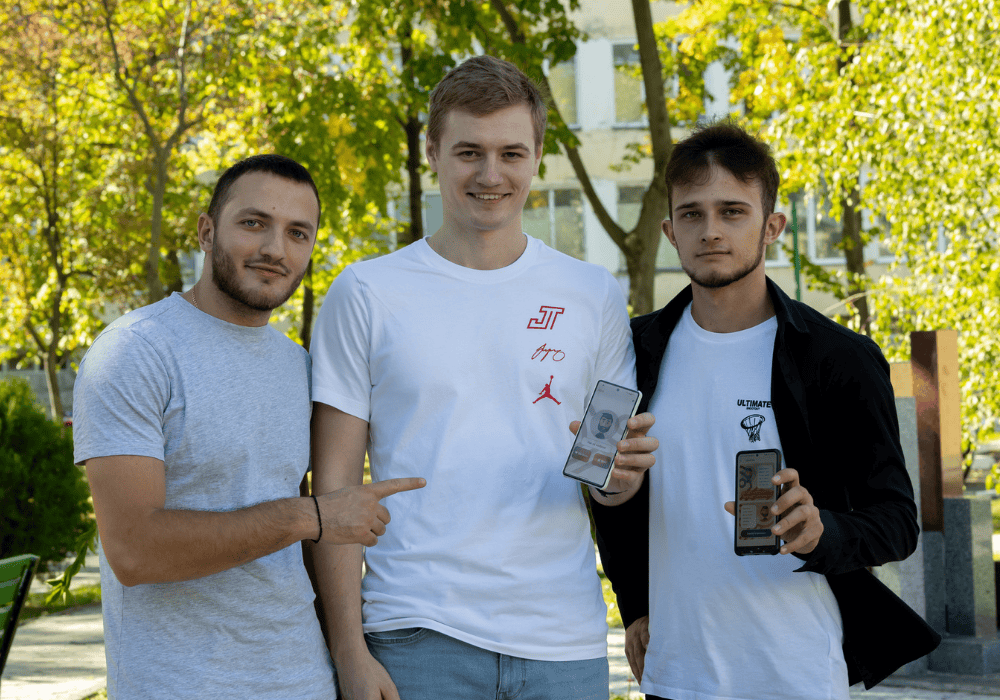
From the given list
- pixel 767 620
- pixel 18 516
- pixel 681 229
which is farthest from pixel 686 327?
pixel 18 516

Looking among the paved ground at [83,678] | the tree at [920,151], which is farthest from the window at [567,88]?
the paved ground at [83,678]

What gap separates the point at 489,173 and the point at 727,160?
80cm

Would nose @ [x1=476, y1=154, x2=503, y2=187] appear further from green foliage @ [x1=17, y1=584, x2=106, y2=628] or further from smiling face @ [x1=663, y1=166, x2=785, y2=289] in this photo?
green foliage @ [x1=17, y1=584, x2=106, y2=628]

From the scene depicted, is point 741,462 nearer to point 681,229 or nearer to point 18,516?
point 681,229

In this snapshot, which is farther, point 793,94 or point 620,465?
point 793,94

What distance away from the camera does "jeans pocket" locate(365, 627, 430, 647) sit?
8.49ft

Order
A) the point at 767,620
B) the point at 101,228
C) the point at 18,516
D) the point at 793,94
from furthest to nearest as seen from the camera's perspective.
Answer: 1. the point at 101,228
2. the point at 793,94
3. the point at 18,516
4. the point at 767,620

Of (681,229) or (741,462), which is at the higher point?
(681,229)

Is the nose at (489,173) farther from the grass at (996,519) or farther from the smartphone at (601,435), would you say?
the grass at (996,519)

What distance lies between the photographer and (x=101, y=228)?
1836 cm

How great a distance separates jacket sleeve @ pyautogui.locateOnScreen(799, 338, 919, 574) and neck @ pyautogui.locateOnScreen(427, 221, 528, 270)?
1006 millimetres

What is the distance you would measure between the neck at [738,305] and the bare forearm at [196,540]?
1441 mm

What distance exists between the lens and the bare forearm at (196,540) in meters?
2.35

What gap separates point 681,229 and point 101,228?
17.4 metres
